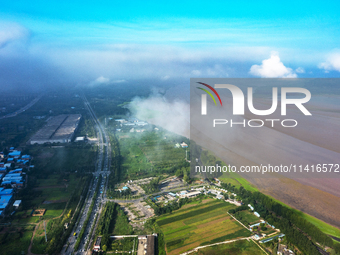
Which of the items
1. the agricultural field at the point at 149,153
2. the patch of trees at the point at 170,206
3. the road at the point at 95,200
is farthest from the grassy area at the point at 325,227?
the agricultural field at the point at 149,153

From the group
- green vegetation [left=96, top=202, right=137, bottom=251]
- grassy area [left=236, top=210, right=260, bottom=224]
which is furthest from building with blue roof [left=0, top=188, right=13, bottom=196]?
grassy area [left=236, top=210, right=260, bottom=224]

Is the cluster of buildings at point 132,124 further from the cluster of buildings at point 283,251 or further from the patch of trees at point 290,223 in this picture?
the cluster of buildings at point 283,251

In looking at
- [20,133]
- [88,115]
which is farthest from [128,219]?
[88,115]

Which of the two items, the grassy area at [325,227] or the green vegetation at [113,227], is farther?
the green vegetation at [113,227]

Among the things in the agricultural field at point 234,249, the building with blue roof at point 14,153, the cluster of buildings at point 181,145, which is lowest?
the agricultural field at point 234,249

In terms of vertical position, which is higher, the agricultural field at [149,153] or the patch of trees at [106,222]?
the agricultural field at [149,153]

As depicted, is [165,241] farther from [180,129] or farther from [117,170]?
[180,129]

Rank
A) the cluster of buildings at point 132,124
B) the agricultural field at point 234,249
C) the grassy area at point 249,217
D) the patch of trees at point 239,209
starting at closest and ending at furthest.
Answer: the agricultural field at point 234,249, the grassy area at point 249,217, the patch of trees at point 239,209, the cluster of buildings at point 132,124
